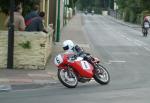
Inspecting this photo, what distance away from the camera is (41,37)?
17578 millimetres

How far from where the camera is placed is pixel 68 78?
14602 mm

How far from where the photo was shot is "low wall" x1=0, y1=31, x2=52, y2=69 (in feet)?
57.3

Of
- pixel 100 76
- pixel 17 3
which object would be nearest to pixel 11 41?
pixel 17 3

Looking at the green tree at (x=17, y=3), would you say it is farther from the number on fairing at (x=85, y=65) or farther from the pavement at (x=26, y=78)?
the number on fairing at (x=85, y=65)

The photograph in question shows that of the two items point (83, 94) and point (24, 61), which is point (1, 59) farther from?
point (83, 94)

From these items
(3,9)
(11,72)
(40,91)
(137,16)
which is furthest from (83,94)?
(137,16)

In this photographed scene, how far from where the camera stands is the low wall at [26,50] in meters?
17.5

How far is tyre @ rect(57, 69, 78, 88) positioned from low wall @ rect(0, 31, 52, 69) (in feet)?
9.53

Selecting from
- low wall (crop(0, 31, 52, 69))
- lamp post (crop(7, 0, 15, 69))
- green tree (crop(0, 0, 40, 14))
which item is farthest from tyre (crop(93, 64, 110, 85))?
green tree (crop(0, 0, 40, 14))

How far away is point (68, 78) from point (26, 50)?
3.20m

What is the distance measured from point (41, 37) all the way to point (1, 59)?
133 centimetres

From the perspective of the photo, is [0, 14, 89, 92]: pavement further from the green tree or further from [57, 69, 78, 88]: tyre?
the green tree

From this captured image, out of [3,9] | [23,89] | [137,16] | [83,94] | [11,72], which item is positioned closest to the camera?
[83,94]

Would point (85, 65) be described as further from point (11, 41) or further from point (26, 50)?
point (11, 41)
